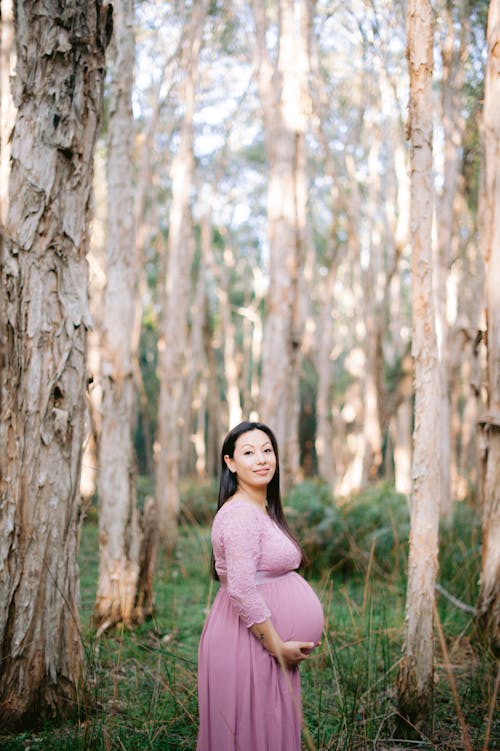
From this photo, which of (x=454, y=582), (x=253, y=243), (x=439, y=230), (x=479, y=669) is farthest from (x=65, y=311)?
(x=253, y=243)

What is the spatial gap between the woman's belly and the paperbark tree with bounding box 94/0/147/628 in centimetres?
280

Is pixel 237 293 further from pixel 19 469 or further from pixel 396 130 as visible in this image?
pixel 19 469

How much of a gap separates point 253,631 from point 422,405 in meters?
1.48

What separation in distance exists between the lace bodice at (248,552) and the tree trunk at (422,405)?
2.98ft

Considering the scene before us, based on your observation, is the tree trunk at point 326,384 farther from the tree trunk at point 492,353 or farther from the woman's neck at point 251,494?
the woman's neck at point 251,494

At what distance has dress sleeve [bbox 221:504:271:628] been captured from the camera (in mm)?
2576

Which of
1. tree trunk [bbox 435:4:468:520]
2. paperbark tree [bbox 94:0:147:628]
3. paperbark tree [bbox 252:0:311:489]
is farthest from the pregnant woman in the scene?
tree trunk [bbox 435:4:468:520]

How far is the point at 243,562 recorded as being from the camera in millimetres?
2602

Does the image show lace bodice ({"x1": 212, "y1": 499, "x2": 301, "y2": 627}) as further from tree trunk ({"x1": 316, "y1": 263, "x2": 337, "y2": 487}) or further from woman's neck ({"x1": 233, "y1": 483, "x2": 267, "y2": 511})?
tree trunk ({"x1": 316, "y1": 263, "x2": 337, "y2": 487})

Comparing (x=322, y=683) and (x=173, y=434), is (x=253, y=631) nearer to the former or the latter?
(x=322, y=683)

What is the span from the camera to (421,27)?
12.0ft

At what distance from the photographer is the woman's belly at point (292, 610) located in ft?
8.88

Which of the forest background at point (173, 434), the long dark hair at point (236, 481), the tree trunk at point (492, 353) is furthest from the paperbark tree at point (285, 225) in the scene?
the long dark hair at point (236, 481)

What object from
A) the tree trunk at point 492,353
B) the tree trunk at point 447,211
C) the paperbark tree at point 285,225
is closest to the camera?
the tree trunk at point 492,353
